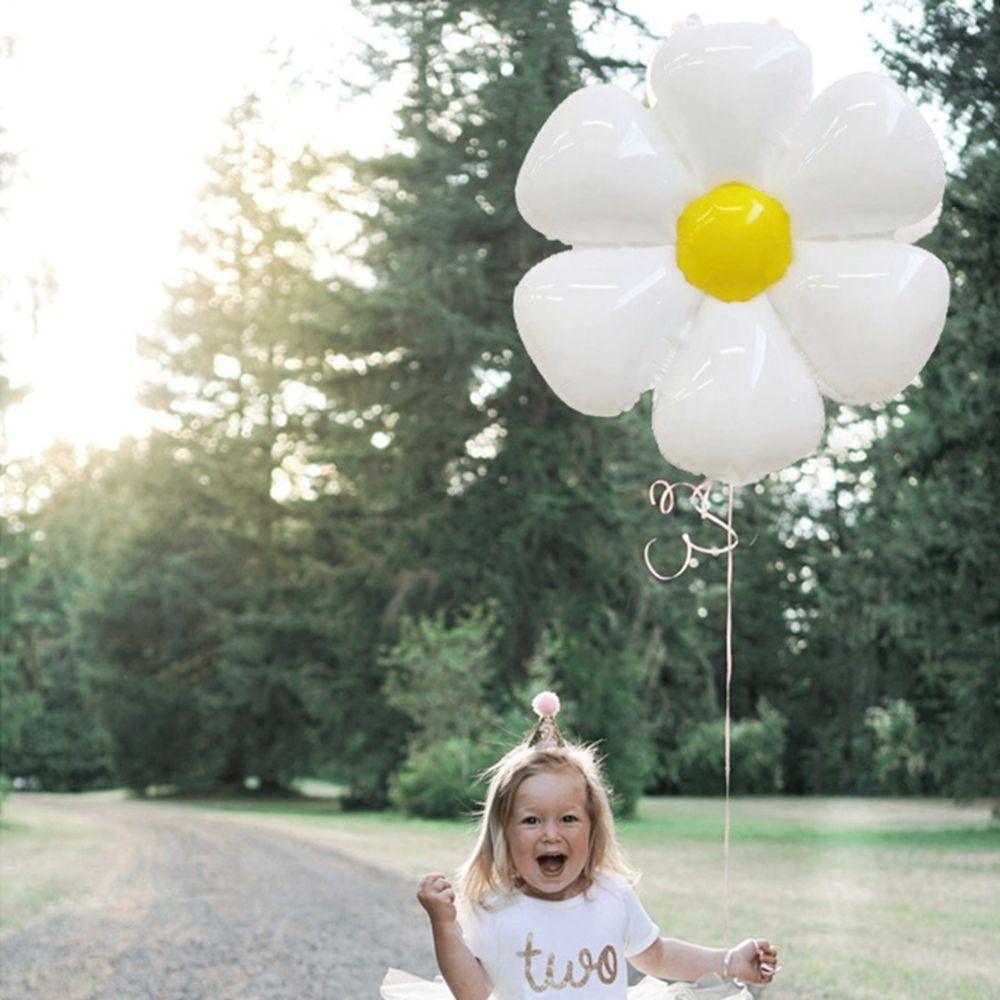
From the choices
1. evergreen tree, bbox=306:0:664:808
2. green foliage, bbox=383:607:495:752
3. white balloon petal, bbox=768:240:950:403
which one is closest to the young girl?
white balloon petal, bbox=768:240:950:403

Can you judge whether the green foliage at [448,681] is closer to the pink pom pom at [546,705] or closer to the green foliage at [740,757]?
the green foliage at [740,757]

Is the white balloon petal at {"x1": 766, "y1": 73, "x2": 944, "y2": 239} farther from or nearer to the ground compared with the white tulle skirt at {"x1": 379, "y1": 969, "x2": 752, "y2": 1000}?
farther from the ground

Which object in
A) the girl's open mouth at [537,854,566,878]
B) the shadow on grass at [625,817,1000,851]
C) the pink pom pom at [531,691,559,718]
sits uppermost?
the pink pom pom at [531,691,559,718]

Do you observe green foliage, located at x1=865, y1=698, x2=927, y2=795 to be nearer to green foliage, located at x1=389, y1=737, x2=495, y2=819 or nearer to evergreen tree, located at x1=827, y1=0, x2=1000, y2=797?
evergreen tree, located at x1=827, y1=0, x2=1000, y2=797

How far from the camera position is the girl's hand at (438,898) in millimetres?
2611

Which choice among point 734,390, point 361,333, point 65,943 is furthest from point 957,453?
point 734,390

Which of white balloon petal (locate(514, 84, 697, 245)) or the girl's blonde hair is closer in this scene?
the girl's blonde hair

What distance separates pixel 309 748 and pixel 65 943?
19782 mm

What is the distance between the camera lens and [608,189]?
330cm

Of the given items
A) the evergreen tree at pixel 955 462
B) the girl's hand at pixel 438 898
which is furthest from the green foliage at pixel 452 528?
the girl's hand at pixel 438 898

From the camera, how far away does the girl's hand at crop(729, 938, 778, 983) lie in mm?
2928

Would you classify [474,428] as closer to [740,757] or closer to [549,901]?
[740,757]

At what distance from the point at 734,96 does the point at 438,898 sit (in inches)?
69.6

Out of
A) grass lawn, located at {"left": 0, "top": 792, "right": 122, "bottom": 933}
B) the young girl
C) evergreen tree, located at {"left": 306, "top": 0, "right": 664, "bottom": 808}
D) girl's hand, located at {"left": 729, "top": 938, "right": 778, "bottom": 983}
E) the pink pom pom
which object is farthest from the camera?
evergreen tree, located at {"left": 306, "top": 0, "right": 664, "bottom": 808}
